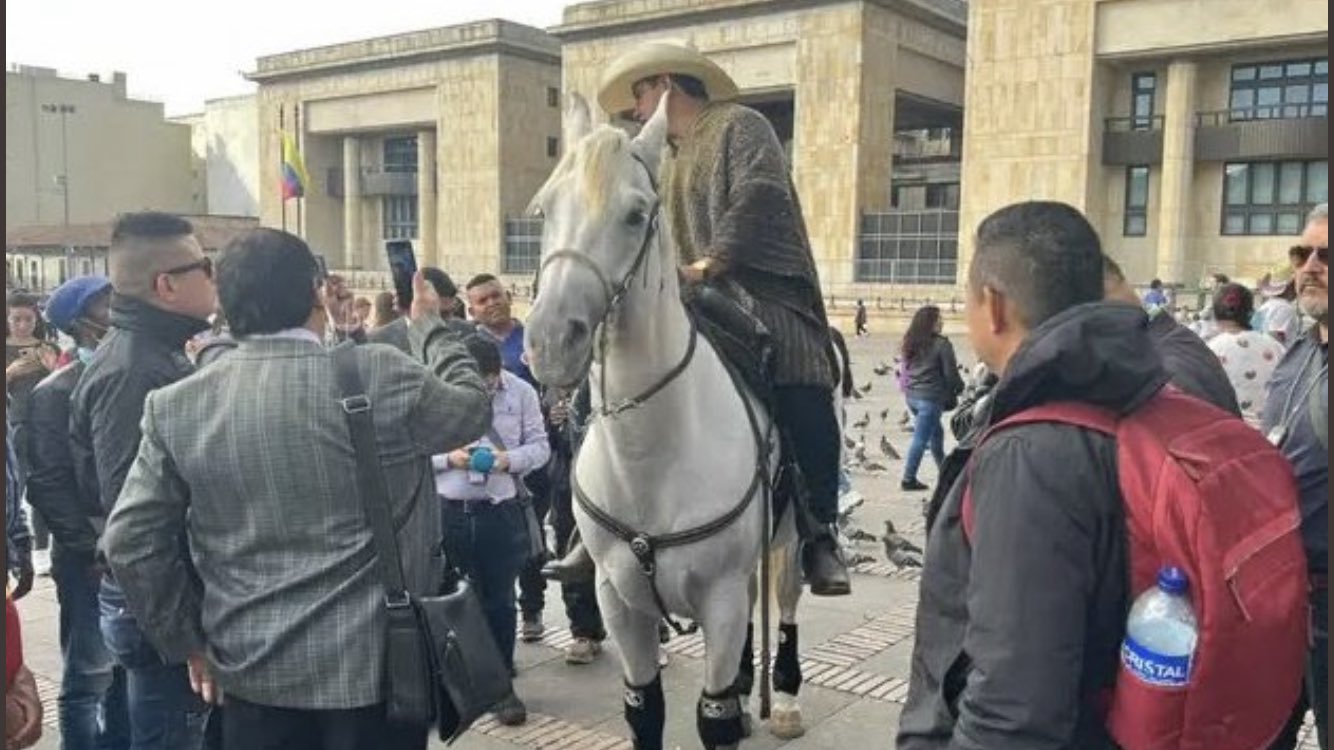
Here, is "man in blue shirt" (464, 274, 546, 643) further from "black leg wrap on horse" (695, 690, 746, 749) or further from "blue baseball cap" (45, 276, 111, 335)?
"black leg wrap on horse" (695, 690, 746, 749)

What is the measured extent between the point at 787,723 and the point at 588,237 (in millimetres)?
2746

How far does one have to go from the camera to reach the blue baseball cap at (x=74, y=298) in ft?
15.8

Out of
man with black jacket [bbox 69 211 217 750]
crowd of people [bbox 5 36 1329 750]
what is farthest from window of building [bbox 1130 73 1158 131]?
man with black jacket [bbox 69 211 217 750]

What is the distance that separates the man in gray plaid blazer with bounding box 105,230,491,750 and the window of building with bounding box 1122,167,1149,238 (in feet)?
127

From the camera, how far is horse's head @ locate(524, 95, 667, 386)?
2.76 meters

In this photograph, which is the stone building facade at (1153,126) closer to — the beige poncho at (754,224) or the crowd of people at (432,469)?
the beige poncho at (754,224)

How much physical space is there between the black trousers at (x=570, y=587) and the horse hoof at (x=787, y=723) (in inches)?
37.8

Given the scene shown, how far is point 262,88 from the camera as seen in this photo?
60531 mm

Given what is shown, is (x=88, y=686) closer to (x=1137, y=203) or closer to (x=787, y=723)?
(x=787, y=723)

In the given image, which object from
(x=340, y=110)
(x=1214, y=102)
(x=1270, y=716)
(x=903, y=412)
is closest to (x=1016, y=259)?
(x=1270, y=716)

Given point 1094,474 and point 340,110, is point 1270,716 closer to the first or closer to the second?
point 1094,474

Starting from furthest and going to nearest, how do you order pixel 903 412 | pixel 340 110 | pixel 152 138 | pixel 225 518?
pixel 152 138
pixel 340 110
pixel 903 412
pixel 225 518

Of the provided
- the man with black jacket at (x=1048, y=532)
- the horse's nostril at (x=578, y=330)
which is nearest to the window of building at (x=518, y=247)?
the horse's nostril at (x=578, y=330)

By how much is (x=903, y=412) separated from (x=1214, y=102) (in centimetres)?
2625
